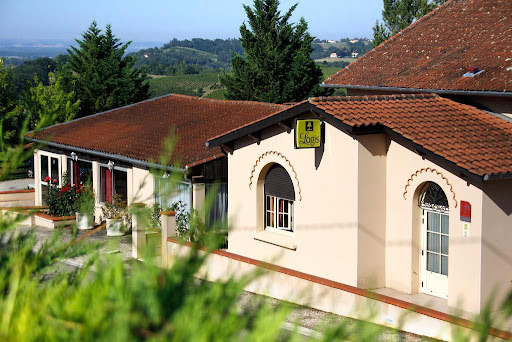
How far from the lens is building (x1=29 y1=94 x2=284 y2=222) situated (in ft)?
62.5

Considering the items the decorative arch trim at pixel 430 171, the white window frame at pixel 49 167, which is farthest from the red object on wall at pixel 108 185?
the decorative arch trim at pixel 430 171

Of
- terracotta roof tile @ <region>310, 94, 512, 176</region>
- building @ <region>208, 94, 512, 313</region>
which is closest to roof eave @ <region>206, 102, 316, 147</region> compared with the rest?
building @ <region>208, 94, 512, 313</region>

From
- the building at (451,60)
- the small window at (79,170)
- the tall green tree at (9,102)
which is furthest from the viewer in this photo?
the tall green tree at (9,102)

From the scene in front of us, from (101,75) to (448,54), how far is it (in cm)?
2582

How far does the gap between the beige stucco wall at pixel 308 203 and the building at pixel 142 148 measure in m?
1.35

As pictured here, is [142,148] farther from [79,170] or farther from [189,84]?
[189,84]

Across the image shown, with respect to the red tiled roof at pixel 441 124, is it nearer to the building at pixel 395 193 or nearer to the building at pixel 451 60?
the building at pixel 395 193

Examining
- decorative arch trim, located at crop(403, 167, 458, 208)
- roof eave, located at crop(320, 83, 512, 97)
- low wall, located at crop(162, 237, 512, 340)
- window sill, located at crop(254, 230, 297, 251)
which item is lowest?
Result: low wall, located at crop(162, 237, 512, 340)

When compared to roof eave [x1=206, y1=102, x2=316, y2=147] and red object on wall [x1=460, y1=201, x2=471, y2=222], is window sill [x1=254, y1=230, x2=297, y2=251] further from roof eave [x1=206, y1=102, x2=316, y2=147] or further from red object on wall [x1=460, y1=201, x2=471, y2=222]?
red object on wall [x1=460, y1=201, x2=471, y2=222]

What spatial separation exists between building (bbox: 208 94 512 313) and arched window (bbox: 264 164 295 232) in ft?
0.11

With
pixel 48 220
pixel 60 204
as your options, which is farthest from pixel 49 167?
pixel 48 220

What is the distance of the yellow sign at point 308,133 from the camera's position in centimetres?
1486

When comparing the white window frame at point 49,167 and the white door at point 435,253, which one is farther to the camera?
the white window frame at point 49,167

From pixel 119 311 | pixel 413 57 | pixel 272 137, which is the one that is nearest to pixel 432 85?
pixel 413 57
